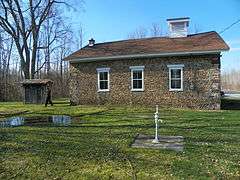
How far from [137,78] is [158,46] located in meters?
2.87

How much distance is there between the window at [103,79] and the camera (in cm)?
2402

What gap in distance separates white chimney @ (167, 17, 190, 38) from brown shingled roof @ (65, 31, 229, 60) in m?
0.48

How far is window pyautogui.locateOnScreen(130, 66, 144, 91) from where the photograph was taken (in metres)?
22.9

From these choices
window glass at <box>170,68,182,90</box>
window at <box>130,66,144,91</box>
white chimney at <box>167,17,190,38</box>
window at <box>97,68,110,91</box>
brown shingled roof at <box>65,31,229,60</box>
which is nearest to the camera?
brown shingled roof at <box>65,31,229,60</box>

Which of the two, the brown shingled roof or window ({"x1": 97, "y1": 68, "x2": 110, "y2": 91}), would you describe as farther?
window ({"x1": 97, "y1": 68, "x2": 110, "y2": 91})

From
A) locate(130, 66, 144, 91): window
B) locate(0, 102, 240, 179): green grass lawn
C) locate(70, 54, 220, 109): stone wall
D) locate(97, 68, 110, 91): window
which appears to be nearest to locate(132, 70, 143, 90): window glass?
locate(130, 66, 144, 91): window

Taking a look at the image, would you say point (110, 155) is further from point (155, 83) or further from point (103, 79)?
point (103, 79)

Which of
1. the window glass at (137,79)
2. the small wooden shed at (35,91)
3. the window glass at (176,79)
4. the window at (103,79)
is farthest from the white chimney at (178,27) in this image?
the small wooden shed at (35,91)

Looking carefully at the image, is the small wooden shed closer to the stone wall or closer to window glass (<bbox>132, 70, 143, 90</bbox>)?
the stone wall

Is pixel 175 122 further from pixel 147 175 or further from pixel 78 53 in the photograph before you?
pixel 78 53

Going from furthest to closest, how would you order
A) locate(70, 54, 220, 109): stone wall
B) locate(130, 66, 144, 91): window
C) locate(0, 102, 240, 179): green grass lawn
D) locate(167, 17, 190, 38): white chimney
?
1. locate(167, 17, 190, 38): white chimney
2. locate(130, 66, 144, 91): window
3. locate(70, 54, 220, 109): stone wall
4. locate(0, 102, 240, 179): green grass lawn

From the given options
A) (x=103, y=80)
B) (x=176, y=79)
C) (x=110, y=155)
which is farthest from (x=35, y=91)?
(x=110, y=155)

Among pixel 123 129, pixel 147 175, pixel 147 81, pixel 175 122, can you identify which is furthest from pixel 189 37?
pixel 147 175

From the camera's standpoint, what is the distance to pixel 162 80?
2219cm
